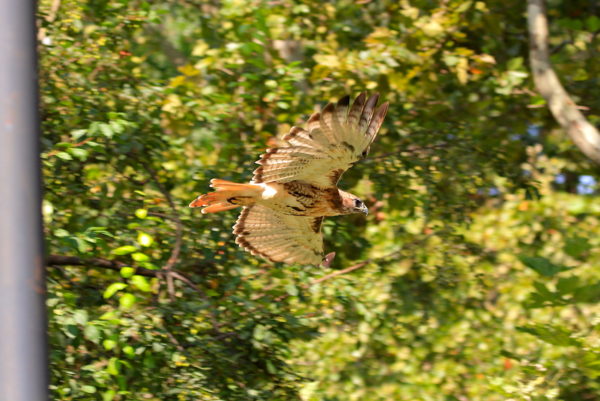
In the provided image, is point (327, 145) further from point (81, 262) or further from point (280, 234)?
point (81, 262)

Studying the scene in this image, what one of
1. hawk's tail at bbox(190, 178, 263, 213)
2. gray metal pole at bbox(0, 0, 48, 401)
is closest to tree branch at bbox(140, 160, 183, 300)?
hawk's tail at bbox(190, 178, 263, 213)

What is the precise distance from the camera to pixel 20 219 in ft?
5.53

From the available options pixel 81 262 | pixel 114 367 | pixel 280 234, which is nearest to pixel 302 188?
pixel 280 234

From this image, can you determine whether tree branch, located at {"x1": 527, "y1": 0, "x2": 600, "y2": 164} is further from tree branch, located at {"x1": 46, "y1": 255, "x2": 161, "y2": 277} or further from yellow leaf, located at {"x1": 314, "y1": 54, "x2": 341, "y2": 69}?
tree branch, located at {"x1": 46, "y1": 255, "x2": 161, "y2": 277}

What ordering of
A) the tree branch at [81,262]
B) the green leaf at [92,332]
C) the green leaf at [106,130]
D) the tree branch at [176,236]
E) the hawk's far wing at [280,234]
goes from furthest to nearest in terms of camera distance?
the hawk's far wing at [280,234], the tree branch at [176,236], the green leaf at [106,130], the tree branch at [81,262], the green leaf at [92,332]

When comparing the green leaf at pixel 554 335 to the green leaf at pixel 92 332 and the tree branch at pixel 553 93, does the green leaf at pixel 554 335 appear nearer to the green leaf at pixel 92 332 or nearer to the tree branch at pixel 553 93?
the tree branch at pixel 553 93

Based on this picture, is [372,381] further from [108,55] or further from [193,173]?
[108,55]

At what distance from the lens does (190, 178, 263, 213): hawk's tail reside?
3.79 m

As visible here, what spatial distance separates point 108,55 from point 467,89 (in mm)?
2560

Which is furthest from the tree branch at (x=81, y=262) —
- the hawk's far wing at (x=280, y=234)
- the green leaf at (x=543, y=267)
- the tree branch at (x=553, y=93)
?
the tree branch at (x=553, y=93)

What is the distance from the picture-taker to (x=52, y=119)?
13.7 ft

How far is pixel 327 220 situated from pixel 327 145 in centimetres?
144

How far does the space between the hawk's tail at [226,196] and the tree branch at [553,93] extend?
6.84 ft

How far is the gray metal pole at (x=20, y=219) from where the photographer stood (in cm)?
166
